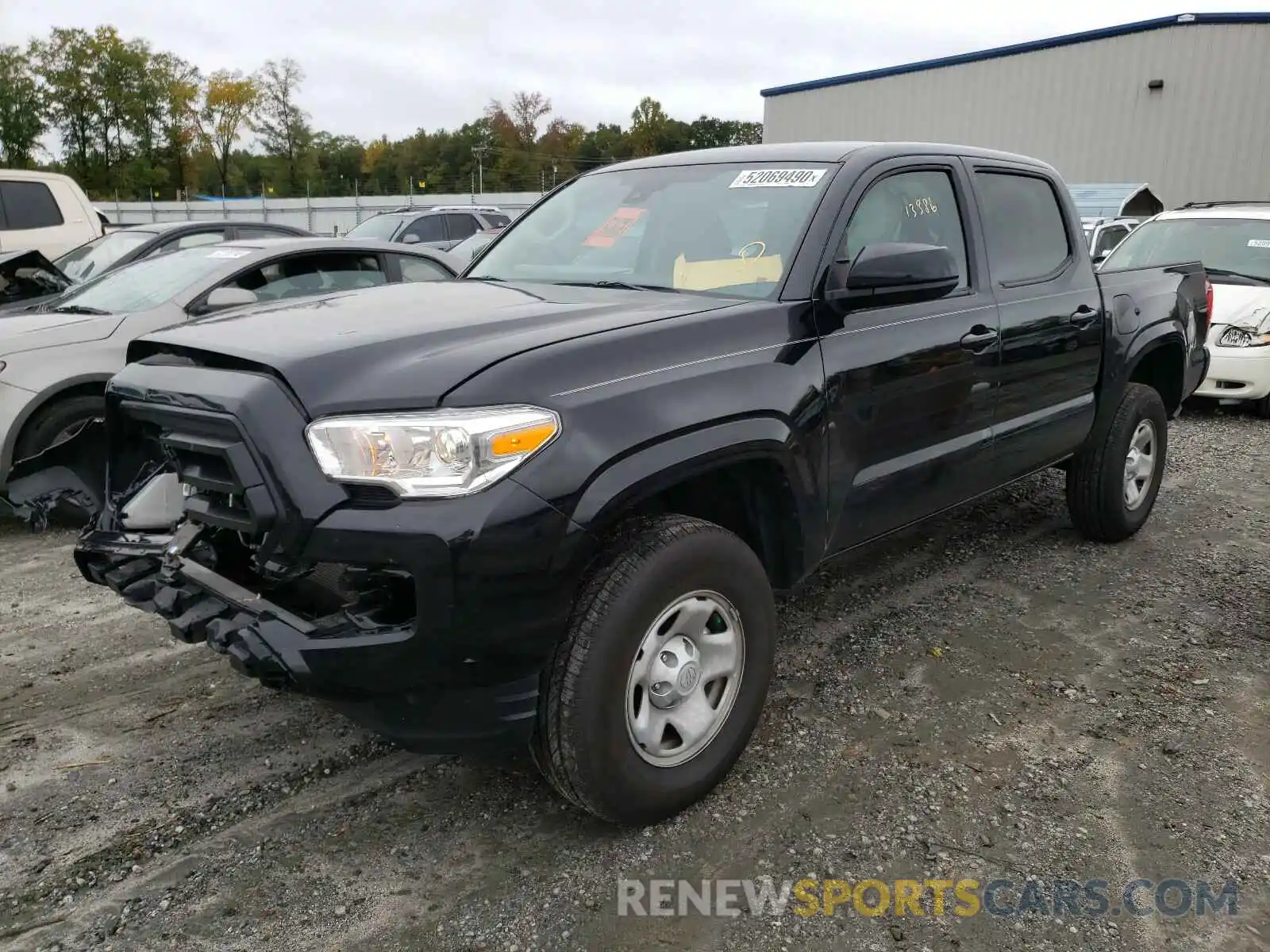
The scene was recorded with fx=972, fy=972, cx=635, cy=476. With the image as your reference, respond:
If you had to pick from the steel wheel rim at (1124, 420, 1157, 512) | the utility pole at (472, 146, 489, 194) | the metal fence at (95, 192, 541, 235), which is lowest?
the steel wheel rim at (1124, 420, 1157, 512)

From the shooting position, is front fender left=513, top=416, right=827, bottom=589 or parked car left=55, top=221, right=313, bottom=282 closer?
front fender left=513, top=416, right=827, bottom=589

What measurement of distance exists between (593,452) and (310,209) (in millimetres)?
36522

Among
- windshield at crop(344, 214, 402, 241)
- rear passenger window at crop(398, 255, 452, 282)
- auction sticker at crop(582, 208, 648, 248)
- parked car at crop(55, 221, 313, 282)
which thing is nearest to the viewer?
auction sticker at crop(582, 208, 648, 248)

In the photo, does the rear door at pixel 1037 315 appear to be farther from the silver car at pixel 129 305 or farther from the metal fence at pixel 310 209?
the metal fence at pixel 310 209

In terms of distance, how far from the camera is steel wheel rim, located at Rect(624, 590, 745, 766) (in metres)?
2.53

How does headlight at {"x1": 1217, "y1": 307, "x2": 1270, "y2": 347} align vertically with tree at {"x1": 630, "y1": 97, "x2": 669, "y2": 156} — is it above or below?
below

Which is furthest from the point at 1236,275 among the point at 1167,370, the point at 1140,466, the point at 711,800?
the point at 711,800

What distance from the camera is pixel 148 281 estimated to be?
585 centimetres

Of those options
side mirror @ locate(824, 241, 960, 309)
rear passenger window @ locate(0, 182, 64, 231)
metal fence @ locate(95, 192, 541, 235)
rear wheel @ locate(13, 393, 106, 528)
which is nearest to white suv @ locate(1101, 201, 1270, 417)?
side mirror @ locate(824, 241, 960, 309)

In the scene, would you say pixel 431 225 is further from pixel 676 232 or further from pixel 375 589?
pixel 375 589

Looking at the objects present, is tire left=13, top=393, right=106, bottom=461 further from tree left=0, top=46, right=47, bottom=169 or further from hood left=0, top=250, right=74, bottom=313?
tree left=0, top=46, right=47, bottom=169

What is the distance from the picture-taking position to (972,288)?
373 centimetres

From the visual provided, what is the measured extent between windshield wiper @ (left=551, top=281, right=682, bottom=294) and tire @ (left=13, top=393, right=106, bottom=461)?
124 inches

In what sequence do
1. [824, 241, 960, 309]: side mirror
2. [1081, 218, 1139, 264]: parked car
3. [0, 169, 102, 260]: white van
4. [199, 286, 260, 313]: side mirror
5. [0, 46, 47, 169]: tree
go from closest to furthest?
[824, 241, 960, 309]: side mirror → [199, 286, 260, 313]: side mirror → [0, 169, 102, 260]: white van → [1081, 218, 1139, 264]: parked car → [0, 46, 47, 169]: tree
